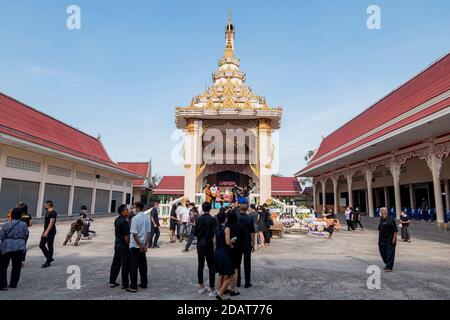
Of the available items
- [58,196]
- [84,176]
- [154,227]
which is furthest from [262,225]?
[84,176]

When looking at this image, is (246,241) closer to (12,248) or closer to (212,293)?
(212,293)

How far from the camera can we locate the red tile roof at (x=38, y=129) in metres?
14.4

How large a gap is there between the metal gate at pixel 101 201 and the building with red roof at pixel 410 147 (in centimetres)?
1866

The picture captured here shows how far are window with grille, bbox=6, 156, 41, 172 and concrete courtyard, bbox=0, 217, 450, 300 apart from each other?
792cm

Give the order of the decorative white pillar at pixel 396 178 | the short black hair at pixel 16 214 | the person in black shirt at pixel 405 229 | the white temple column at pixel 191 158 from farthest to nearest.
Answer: the white temple column at pixel 191 158 < the decorative white pillar at pixel 396 178 < the person in black shirt at pixel 405 229 < the short black hair at pixel 16 214

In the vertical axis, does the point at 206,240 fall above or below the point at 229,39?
below

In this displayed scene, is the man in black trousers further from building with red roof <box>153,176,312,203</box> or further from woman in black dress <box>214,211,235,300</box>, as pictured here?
building with red roof <box>153,176,312,203</box>

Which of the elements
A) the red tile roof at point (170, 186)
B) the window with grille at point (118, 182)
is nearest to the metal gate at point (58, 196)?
the window with grille at point (118, 182)

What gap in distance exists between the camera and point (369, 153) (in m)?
17.2

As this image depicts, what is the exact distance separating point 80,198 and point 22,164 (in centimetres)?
649

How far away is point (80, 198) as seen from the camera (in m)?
21.0

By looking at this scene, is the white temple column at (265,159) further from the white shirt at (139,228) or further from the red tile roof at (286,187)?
the white shirt at (139,228)

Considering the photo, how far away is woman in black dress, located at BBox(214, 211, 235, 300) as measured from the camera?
4094 millimetres
